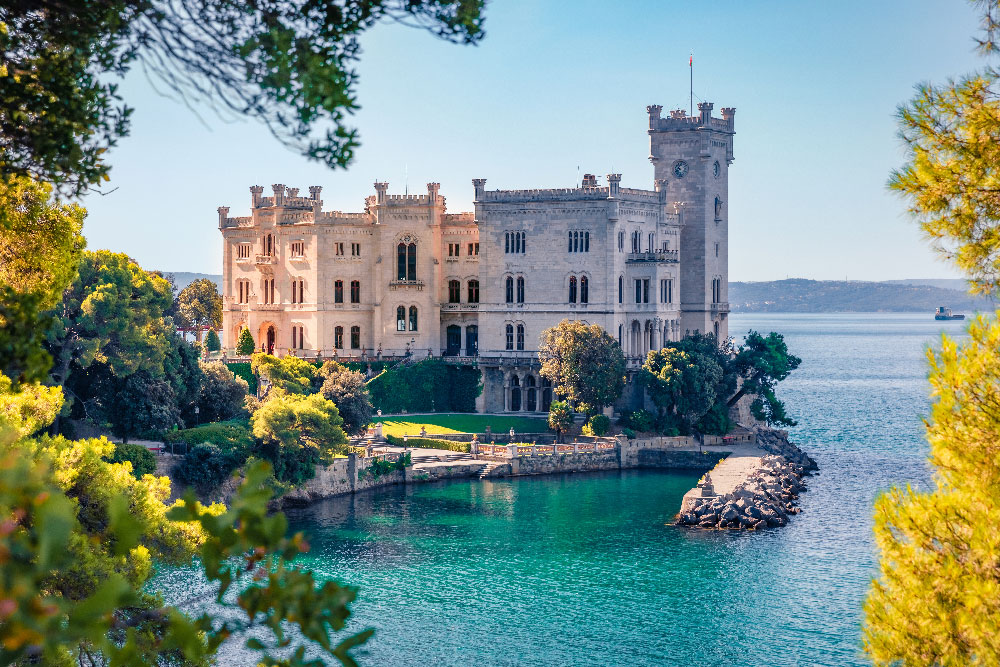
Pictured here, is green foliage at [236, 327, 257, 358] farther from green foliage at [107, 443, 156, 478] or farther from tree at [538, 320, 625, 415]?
green foliage at [107, 443, 156, 478]

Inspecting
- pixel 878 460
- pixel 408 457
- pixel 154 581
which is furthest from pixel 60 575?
pixel 878 460

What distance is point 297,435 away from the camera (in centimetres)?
5006

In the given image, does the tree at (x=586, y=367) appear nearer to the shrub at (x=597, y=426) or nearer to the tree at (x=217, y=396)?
the shrub at (x=597, y=426)

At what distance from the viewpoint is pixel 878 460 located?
65.5 meters

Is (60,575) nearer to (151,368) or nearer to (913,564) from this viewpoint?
(913,564)

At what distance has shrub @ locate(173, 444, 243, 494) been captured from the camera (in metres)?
46.1

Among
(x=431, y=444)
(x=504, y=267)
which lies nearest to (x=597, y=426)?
(x=431, y=444)

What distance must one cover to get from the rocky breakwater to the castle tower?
18.6 metres

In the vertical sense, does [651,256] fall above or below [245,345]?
above

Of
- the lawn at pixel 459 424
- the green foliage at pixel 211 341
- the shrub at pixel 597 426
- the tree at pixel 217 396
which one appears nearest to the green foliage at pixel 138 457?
the tree at pixel 217 396

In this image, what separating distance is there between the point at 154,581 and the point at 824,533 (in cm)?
2650

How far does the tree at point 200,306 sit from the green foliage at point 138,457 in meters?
53.1

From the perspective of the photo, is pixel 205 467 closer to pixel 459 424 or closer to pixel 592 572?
pixel 592 572

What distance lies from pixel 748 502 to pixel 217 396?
2653cm
